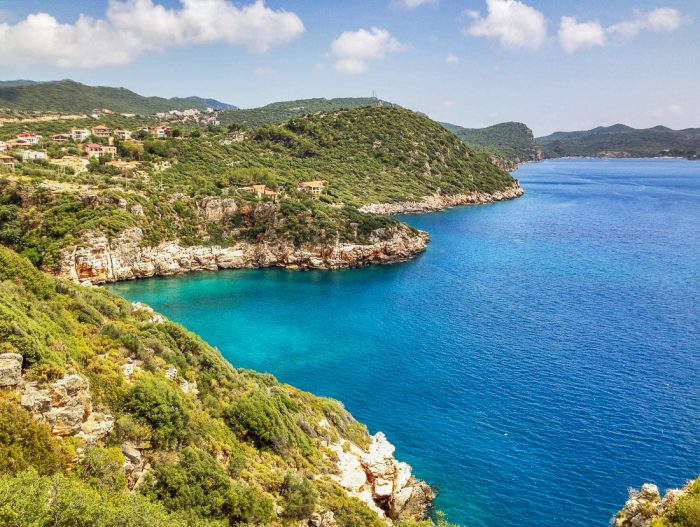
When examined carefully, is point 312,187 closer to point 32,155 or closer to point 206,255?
point 206,255

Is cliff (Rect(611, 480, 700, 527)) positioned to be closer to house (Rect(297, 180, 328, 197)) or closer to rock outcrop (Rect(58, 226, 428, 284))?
rock outcrop (Rect(58, 226, 428, 284))

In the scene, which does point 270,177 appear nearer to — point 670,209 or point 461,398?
point 461,398

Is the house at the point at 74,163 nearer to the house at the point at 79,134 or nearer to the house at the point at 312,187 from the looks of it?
the house at the point at 79,134

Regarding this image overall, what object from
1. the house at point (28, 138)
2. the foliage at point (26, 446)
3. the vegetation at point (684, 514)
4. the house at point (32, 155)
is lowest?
the vegetation at point (684, 514)


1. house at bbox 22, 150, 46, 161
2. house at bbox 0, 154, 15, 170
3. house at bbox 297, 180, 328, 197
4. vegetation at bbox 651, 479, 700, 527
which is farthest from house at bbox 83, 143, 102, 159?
vegetation at bbox 651, 479, 700, 527

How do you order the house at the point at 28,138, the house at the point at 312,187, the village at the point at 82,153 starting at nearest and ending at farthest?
the village at the point at 82,153 → the house at the point at 28,138 → the house at the point at 312,187

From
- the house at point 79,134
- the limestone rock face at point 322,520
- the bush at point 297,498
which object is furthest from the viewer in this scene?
the house at point 79,134

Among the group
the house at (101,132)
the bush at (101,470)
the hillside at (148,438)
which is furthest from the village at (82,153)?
the bush at (101,470)
